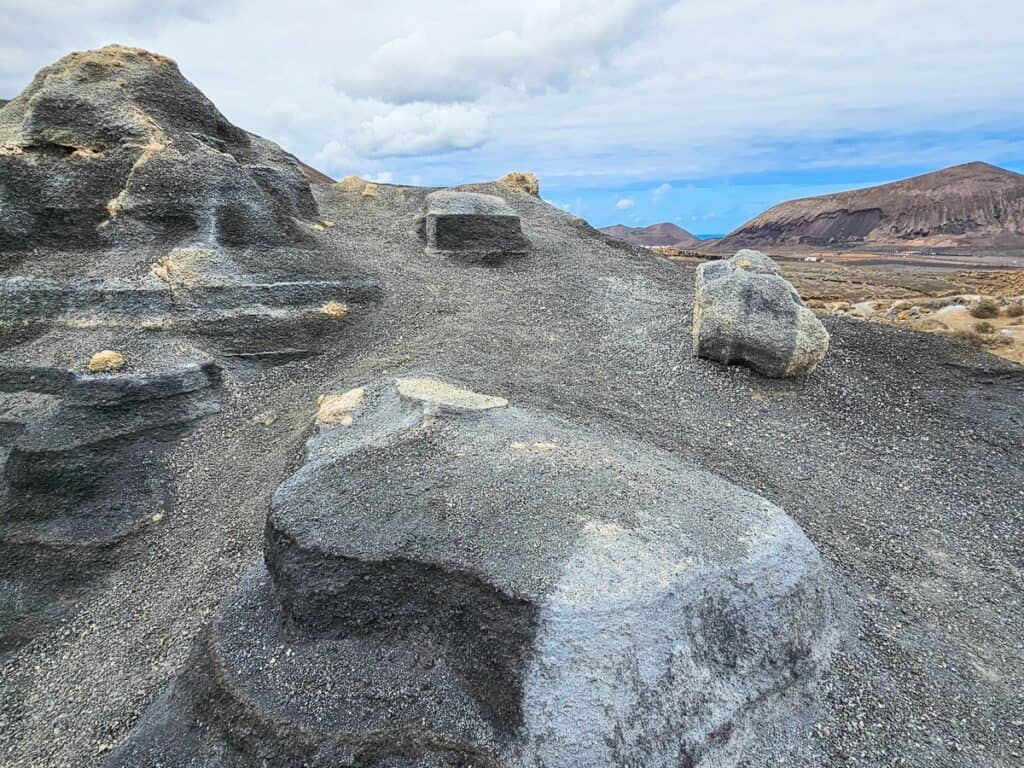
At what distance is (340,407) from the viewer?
9312 millimetres

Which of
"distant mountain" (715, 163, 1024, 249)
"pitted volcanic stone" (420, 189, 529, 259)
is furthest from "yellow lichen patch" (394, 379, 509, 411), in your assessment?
"distant mountain" (715, 163, 1024, 249)

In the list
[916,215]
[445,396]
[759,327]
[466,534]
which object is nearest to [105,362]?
[445,396]

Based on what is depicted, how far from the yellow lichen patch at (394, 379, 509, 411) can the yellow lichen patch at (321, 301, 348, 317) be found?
452cm

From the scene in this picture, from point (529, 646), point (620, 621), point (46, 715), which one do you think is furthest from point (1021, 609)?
point (46, 715)

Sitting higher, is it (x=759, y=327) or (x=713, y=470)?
(x=759, y=327)

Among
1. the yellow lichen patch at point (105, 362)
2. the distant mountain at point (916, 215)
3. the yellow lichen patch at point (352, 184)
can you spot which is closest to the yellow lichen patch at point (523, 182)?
the yellow lichen patch at point (352, 184)

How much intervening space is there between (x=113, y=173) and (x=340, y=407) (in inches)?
362

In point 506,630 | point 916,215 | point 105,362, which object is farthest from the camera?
point 916,215

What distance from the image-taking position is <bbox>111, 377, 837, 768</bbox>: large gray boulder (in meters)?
5.27

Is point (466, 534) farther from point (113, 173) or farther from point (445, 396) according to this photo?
point (113, 173)

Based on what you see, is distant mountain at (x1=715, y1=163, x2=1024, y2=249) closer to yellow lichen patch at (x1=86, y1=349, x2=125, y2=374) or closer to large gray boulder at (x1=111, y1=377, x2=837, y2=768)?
large gray boulder at (x1=111, y1=377, x2=837, y2=768)

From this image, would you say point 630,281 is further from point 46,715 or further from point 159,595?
point 46,715

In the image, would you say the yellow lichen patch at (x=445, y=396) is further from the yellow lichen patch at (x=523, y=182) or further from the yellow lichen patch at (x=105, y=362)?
the yellow lichen patch at (x=523, y=182)

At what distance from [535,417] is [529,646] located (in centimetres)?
433
